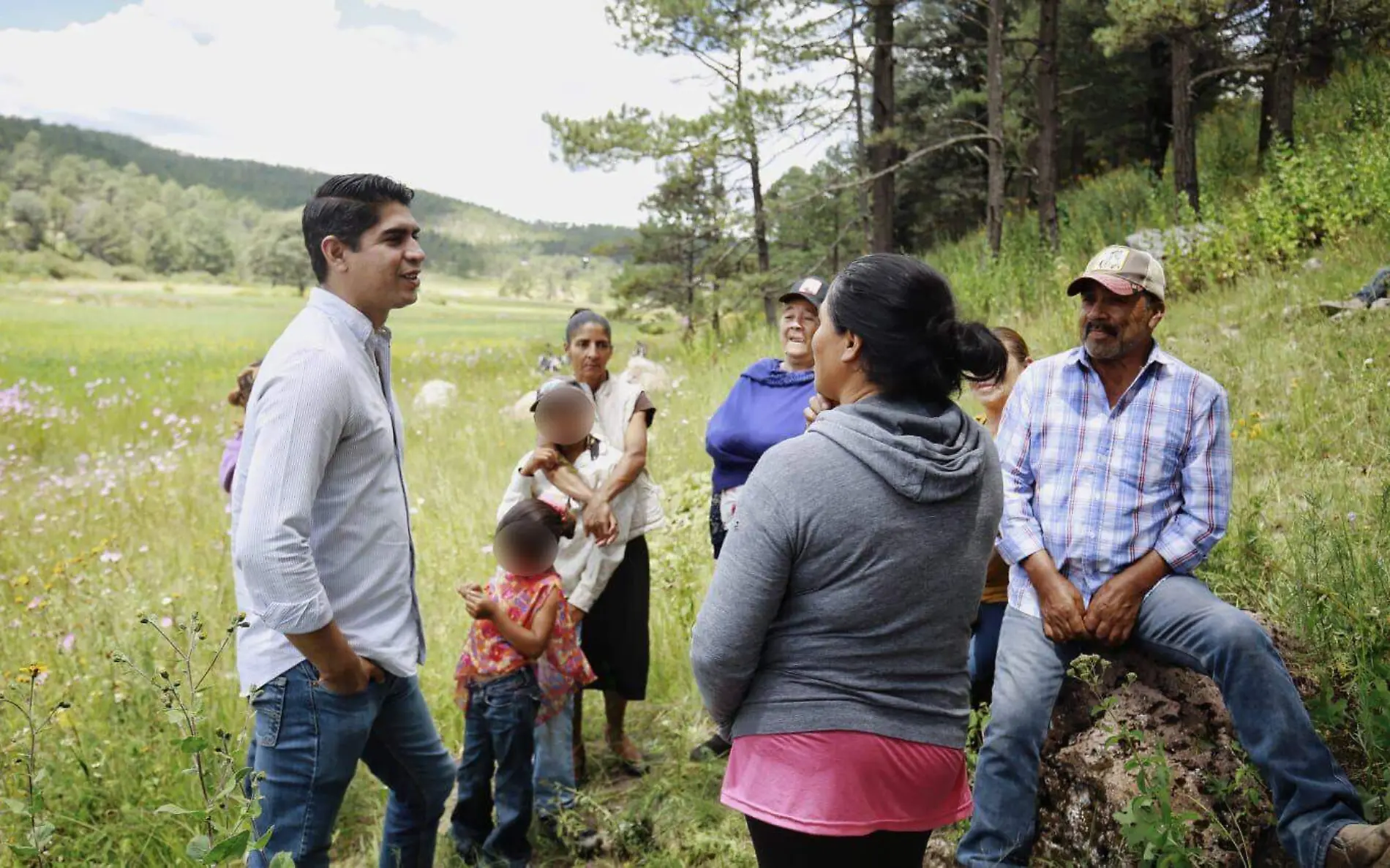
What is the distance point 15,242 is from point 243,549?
13542 mm

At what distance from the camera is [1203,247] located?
302 inches

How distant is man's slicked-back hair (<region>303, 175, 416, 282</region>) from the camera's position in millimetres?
2053

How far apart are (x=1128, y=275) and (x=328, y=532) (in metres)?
2.48

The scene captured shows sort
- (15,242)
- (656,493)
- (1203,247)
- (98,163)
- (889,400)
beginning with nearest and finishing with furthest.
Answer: (889,400), (656,493), (1203,247), (15,242), (98,163)

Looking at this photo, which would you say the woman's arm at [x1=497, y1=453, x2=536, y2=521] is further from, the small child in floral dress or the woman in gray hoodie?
the woman in gray hoodie

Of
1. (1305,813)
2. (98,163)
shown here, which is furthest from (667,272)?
(98,163)

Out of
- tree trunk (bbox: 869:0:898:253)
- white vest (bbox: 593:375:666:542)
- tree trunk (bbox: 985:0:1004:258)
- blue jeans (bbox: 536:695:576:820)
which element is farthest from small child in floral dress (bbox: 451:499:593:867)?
tree trunk (bbox: 869:0:898:253)

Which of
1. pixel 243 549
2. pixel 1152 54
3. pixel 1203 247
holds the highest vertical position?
pixel 1152 54

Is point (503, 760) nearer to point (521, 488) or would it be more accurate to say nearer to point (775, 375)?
point (521, 488)

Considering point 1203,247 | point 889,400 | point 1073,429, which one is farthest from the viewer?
point 1203,247

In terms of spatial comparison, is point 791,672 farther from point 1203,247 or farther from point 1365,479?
point 1203,247

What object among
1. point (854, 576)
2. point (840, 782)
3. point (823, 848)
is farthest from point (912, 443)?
point (823, 848)

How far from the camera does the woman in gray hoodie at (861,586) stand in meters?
1.48

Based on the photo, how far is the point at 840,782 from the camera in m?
1.53
